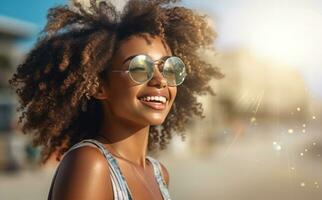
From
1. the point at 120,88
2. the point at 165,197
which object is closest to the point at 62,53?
the point at 120,88

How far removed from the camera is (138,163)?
8.71 ft

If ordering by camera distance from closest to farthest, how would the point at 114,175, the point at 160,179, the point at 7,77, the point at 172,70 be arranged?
the point at 114,175
the point at 172,70
the point at 160,179
the point at 7,77

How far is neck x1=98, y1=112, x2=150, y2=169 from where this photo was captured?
254cm

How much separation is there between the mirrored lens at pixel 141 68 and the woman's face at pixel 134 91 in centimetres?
2

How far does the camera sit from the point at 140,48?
2.52 m

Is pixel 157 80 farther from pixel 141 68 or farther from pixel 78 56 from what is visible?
pixel 78 56

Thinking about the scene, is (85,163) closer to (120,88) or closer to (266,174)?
(120,88)

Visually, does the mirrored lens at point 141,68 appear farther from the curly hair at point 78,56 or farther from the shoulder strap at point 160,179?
the shoulder strap at point 160,179

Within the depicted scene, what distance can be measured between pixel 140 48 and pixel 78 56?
25 centimetres

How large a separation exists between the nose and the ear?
0.60ft

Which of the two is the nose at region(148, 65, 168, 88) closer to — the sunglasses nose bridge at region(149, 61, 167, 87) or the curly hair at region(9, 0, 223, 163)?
the sunglasses nose bridge at region(149, 61, 167, 87)

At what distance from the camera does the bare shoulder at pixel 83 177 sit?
2094mm

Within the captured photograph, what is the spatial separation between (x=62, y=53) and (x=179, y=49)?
57 centimetres

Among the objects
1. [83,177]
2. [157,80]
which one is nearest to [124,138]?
[157,80]
